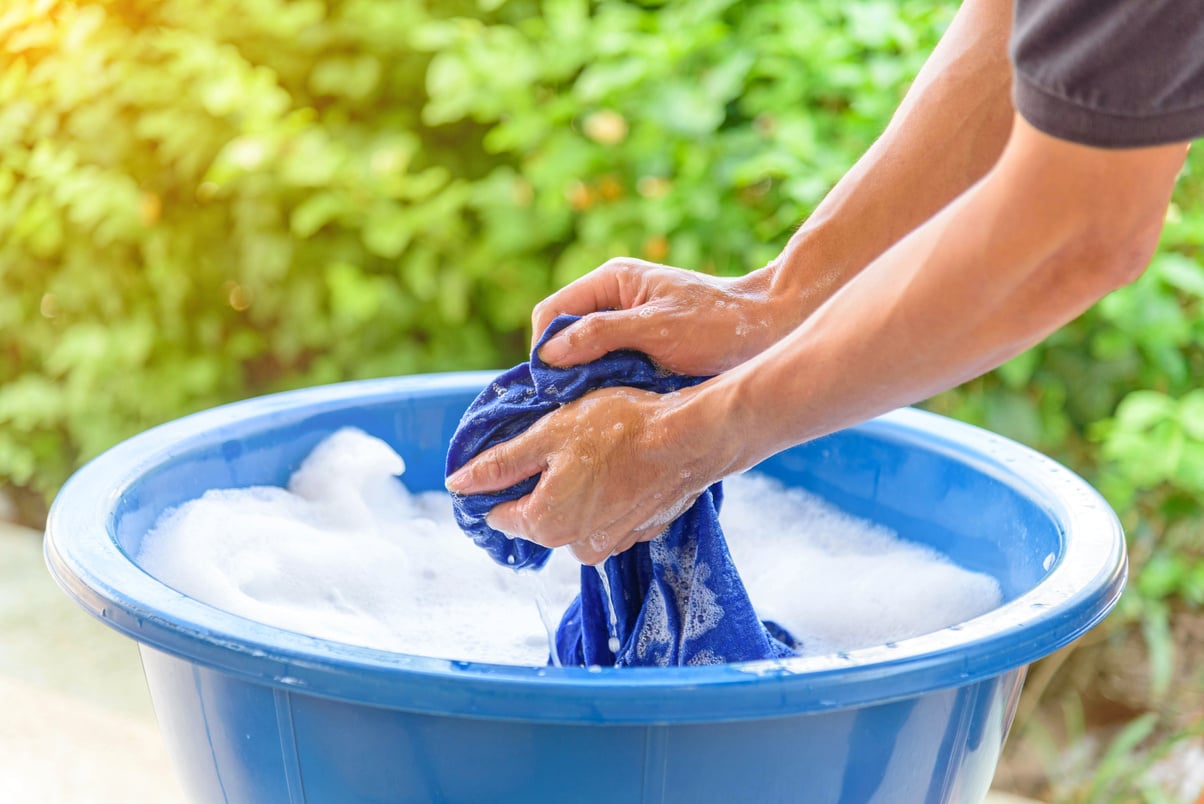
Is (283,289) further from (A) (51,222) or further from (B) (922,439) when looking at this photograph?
(B) (922,439)

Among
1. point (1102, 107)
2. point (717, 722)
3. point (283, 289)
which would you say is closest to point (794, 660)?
point (717, 722)

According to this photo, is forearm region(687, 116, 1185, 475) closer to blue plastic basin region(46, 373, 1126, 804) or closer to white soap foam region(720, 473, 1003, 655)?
blue plastic basin region(46, 373, 1126, 804)

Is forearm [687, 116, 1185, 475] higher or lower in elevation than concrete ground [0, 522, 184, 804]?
higher

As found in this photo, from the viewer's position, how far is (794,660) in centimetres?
73

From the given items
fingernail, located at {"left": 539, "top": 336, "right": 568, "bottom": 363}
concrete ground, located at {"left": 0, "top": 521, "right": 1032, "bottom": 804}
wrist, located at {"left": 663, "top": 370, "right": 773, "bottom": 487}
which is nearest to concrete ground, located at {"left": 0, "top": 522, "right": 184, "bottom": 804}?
concrete ground, located at {"left": 0, "top": 521, "right": 1032, "bottom": 804}

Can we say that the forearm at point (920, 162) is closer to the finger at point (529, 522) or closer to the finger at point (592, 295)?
the finger at point (592, 295)

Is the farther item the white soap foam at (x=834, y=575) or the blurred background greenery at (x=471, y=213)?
the blurred background greenery at (x=471, y=213)

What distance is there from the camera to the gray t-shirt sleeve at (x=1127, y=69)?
57cm

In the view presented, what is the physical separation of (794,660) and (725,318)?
420 millimetres

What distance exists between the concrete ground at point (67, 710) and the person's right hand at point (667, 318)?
107cm

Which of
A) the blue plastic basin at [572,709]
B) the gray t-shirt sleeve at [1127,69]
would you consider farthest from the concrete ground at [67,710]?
the gray t-shirt sleeve at [1127,69]

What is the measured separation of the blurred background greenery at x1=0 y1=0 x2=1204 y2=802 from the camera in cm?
175

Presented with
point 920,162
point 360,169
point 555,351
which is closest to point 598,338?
point 555,351

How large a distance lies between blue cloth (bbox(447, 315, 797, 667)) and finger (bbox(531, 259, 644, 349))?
0.22 feet
